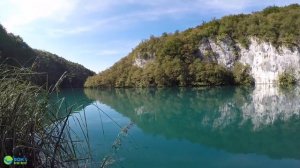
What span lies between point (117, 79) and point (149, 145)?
47.7 meters

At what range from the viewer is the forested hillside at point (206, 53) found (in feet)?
137

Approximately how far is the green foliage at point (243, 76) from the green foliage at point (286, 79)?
4363 mm

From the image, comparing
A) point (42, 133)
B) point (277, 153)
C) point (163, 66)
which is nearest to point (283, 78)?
point (163, 66)

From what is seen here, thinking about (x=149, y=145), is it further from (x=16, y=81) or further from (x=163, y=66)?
(x=163, y=66)

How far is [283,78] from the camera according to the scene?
40.4 meters

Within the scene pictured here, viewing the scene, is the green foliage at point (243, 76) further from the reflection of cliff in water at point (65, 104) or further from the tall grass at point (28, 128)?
the tall grass at point (28, 128)

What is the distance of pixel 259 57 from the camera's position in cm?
4447

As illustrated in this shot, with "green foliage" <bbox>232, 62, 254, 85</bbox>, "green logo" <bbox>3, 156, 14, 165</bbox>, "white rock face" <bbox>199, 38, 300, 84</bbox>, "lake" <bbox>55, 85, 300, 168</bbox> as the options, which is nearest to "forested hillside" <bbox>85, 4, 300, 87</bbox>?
"green foliage" <bbox>232, 62, 254, 85</bbox>

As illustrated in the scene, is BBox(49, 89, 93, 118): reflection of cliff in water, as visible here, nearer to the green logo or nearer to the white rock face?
the green logo

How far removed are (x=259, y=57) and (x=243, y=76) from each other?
293cm

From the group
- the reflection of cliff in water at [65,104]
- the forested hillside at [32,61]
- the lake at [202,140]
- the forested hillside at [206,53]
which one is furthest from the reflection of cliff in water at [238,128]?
the forested hillside at [206,53]

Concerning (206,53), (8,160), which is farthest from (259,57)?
(8,160)

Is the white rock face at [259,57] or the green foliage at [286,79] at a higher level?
the white rock face at [259,57]

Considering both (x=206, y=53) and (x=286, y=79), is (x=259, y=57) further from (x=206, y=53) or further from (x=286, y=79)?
(x=206, y=53)
